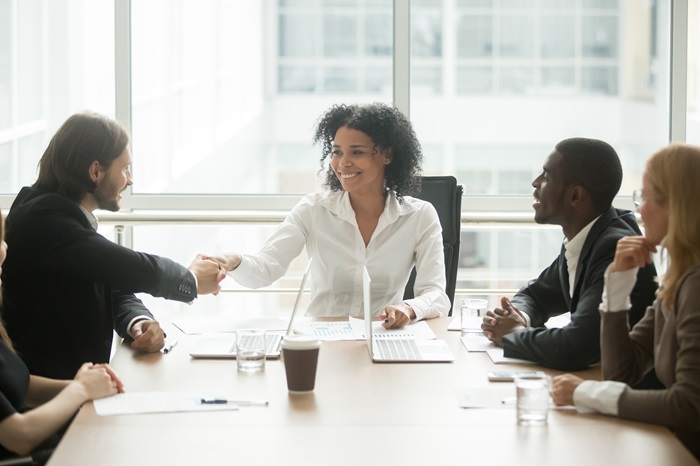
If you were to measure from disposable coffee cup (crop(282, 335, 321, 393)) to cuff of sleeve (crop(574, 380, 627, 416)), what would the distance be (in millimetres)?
583

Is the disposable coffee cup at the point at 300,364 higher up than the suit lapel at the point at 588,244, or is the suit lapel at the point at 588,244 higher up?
the suit lapel at the point at 588,244

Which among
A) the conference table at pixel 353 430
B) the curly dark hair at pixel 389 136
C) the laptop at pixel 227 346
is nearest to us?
the conference table at pixel 353 430

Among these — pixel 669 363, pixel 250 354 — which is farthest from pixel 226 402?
pixel 669 363

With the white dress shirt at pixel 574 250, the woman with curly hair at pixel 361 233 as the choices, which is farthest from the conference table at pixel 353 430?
the woman with curly hair at pixel 361 233

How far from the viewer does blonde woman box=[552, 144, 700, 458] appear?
1.97 meters

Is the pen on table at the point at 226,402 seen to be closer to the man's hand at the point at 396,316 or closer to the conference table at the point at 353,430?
the conference table at the point at 353,430

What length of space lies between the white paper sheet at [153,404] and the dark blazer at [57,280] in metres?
0.58

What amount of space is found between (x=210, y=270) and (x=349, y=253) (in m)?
0.53

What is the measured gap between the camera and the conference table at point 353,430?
71.1 inches

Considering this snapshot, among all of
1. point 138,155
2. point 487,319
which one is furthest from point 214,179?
point 487,319

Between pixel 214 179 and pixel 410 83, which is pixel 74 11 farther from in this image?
pixel 410 83

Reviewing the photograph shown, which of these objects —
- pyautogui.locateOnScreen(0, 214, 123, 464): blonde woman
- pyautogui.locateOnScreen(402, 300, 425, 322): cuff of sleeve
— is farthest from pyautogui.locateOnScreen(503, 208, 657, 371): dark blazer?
pyautogui.locateOnScreen(0, 214, 123, 464): blonde woman

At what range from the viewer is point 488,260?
495 cm

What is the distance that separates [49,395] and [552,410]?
3.95ft
